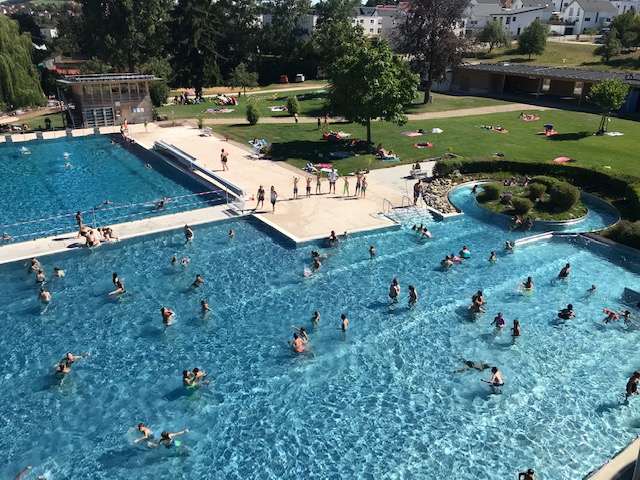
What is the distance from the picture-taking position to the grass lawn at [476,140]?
40562mm

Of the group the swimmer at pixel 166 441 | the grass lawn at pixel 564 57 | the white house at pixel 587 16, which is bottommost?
the swimmer at pixel 166 441

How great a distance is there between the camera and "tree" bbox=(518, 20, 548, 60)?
306ft

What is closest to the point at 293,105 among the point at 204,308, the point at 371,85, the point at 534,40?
the point at 371,85

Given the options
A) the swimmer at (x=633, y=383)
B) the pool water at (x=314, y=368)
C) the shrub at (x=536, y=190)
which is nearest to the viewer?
the pool water at (x=314, y=368)

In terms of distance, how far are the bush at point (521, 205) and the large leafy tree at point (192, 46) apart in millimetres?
51586

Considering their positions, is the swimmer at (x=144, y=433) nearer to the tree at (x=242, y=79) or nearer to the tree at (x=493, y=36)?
the tree at (x=242, y=79)

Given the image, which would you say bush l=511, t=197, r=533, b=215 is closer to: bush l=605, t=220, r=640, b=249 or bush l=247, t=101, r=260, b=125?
bush l=605, t=220, r=640, b=249

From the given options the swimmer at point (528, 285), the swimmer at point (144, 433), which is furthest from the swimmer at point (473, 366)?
the swimmer at point (144, 433)

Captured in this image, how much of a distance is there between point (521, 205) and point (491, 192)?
2.56 metres

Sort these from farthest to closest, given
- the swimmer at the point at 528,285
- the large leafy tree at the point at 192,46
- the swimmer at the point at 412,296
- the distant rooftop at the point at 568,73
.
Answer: the large leafy tree at the point at 192,46, the distant rooftop at the point at 568,73, the swimmer at the point at 528,285, the swimmer at the point at 412,296

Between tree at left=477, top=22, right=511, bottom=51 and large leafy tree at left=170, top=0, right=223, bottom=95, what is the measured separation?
53.5m

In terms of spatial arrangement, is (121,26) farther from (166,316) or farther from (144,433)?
(144,433)

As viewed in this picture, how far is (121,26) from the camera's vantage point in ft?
211

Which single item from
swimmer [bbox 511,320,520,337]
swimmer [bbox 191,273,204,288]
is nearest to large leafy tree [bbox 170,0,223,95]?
swimmer [bbox 191,273,204,288]
